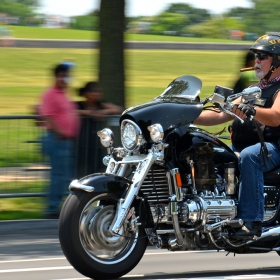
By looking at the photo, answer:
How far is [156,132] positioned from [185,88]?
24.9 inches

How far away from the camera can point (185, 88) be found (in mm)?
6039

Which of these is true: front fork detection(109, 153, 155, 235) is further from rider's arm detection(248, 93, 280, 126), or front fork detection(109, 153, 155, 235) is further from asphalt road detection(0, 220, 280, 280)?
rider's arm detection(248, 93, 280, 126)

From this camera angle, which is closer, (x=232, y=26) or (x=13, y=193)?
(x=13, y=193)

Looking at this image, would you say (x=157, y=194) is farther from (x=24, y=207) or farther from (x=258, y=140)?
(x=24, y=207)

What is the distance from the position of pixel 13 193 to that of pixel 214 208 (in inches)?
148

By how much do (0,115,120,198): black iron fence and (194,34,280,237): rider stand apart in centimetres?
295

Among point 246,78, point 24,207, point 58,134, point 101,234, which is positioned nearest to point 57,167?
point 58,134

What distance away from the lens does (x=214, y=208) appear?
231 inches

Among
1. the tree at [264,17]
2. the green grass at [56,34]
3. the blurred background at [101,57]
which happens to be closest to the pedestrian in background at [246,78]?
the blurred background at [101,57]

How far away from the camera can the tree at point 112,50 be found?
9922 mm

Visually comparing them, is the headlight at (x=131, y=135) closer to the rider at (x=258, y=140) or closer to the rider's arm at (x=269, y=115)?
the rider at (x=258, y=140)

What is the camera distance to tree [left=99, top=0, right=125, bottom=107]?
9922mm

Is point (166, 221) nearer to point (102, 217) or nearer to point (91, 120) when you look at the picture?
point (102, 217)

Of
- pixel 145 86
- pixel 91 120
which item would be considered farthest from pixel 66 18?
pixel 91 120
